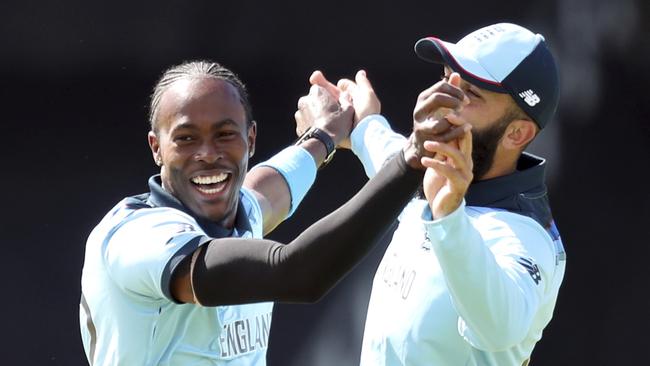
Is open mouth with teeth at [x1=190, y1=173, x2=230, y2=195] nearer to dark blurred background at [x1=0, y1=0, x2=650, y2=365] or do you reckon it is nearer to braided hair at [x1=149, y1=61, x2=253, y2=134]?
braided hair at [x1=149, y1=61, x2=253, y2=134]

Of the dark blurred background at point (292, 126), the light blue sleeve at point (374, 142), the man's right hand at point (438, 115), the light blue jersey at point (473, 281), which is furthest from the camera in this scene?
the dark blurred background at point (292, 126)

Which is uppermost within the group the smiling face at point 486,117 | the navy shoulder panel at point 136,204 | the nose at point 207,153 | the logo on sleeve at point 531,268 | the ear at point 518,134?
the nose at point 207,153

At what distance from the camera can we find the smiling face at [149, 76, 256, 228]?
295 centimetres

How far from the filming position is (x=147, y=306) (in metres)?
2.83

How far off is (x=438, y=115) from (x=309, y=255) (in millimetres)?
389

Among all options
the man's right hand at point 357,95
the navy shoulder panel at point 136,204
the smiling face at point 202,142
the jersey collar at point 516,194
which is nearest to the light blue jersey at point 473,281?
the jersey collar at point 516,194

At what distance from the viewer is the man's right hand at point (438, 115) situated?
2.42 m

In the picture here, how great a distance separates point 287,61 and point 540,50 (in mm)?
1646

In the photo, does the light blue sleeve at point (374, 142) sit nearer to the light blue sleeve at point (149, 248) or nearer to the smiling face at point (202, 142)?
the smiling face at point (202, 142)

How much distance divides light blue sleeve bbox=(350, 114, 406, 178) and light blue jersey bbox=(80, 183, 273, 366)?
68cm

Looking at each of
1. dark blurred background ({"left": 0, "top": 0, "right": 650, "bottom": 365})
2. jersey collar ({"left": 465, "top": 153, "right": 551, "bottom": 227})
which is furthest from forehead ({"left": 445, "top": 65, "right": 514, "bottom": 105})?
dark blurred background ({"left": 0, "top": 0, "right": 650, "bottom": 365})

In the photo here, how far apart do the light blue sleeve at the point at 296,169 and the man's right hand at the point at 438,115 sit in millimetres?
1310

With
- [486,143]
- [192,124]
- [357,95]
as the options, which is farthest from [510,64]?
[192,124]
